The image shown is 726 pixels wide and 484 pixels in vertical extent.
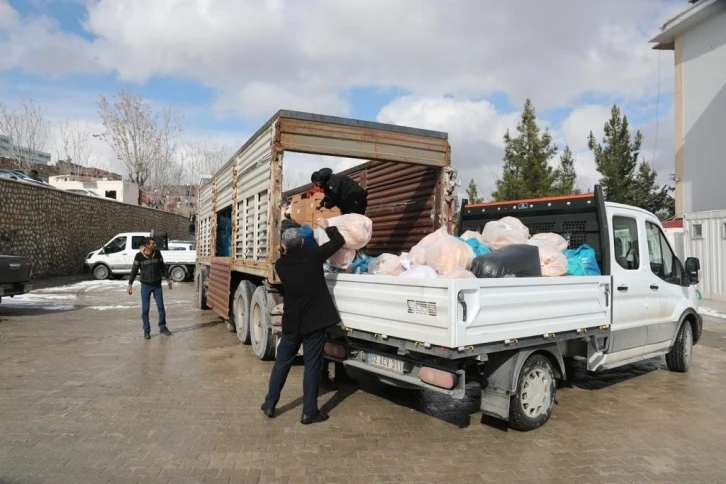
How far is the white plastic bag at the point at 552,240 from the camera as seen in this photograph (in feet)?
18.2

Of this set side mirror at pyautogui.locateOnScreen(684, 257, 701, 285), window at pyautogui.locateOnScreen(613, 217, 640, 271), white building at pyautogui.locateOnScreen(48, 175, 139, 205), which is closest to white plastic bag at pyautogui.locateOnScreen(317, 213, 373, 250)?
window at pyautogui.locateOnScreen(613, 217, 640, 271)

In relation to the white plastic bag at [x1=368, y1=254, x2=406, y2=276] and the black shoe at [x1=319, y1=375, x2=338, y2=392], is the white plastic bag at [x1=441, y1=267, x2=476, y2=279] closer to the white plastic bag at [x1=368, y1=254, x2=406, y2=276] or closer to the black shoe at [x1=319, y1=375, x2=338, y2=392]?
the white plastic bag at [x1=368, y1=254, x2=406, y2=276]

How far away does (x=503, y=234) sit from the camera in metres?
5.50

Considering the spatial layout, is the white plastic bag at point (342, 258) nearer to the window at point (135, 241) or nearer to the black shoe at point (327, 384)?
the black shoe at point (327, 384)

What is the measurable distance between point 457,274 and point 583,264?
1.75 meters

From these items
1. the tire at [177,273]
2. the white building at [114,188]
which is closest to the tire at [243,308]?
the tire at [177,273]

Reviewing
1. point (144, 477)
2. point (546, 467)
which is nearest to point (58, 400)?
point (144, 477)

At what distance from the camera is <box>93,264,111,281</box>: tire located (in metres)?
21.1

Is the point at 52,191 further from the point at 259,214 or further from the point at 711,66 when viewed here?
the point at 711,66

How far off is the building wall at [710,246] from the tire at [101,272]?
67.9 feet

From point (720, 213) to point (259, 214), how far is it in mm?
13510

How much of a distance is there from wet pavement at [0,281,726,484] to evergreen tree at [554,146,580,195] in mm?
14661

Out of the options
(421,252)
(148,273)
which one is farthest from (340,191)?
(148,273)

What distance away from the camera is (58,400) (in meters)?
5.38
